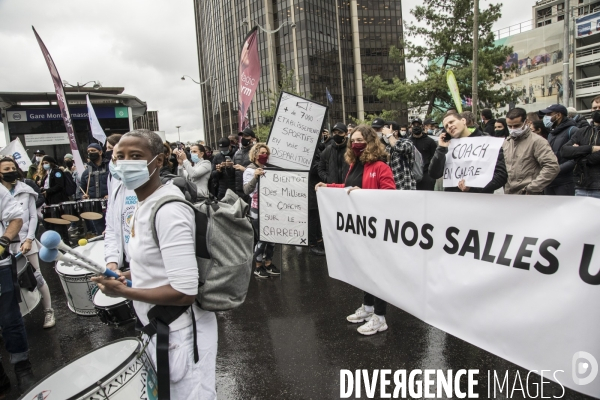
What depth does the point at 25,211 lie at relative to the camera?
166 inches

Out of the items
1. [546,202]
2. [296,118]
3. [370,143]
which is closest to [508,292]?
[546,202]

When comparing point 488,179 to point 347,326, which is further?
point 347,326

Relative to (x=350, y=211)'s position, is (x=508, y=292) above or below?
below

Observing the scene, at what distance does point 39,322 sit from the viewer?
4824mm

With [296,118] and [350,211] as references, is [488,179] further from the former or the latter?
[296,118]

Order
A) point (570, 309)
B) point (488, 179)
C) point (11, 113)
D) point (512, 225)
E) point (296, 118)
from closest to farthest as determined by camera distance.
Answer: point (570, 309) < point (512, 225) < point (488, 179) < point (296, 118) < point (11, 113)

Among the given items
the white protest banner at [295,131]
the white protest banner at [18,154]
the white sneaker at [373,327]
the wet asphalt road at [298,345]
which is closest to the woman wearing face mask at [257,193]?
the white protest banner at [295,131]

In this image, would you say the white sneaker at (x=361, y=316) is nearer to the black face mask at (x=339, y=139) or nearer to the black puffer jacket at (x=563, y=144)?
the black face mask at (x=339, y=139)

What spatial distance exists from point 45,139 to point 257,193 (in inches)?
607

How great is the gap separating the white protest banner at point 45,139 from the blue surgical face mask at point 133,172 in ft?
59.8

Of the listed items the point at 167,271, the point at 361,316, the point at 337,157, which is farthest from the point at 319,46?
the point at 167,271

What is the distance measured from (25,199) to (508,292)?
4.77m

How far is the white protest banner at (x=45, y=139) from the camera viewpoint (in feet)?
54.2

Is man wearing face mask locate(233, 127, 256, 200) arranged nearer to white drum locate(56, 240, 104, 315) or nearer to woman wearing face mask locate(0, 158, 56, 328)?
white drum locate(56, 240, 104, 315)
